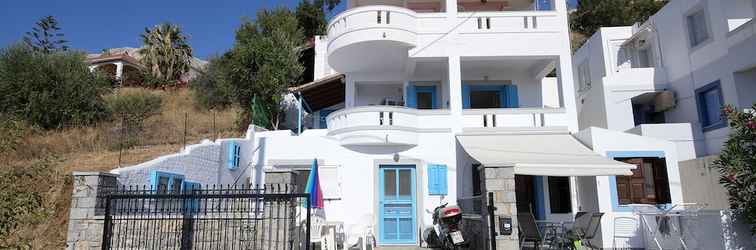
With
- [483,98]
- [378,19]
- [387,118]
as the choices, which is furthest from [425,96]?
[378,19]

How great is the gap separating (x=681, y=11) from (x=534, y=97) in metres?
7.80

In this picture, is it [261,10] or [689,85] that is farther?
[261,10]

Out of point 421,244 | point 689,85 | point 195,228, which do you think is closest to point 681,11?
point 689,85

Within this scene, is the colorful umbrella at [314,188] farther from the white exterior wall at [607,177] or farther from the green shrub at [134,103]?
the green shrub at [134,103]

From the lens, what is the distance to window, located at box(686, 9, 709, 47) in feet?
62.2

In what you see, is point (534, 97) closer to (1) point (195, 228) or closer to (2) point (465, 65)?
(2) point (465, 65)

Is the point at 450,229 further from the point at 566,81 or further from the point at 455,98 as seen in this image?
the point at 566,81

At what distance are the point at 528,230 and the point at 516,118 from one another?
4.96m

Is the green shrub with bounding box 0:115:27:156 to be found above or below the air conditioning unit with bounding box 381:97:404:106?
below

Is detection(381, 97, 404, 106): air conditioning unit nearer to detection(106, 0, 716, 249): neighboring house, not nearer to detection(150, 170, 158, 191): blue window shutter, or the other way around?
detection(106, 0, 716, 249): neighboring house

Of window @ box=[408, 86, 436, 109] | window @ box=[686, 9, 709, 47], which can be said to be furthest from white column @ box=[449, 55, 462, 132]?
window @ box=[686, 9, 709, 47]

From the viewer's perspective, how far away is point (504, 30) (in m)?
17.2

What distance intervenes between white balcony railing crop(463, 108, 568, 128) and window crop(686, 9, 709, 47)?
7.85m

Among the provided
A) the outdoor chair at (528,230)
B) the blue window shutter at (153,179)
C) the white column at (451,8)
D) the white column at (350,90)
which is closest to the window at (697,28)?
the white column at (451,8)
